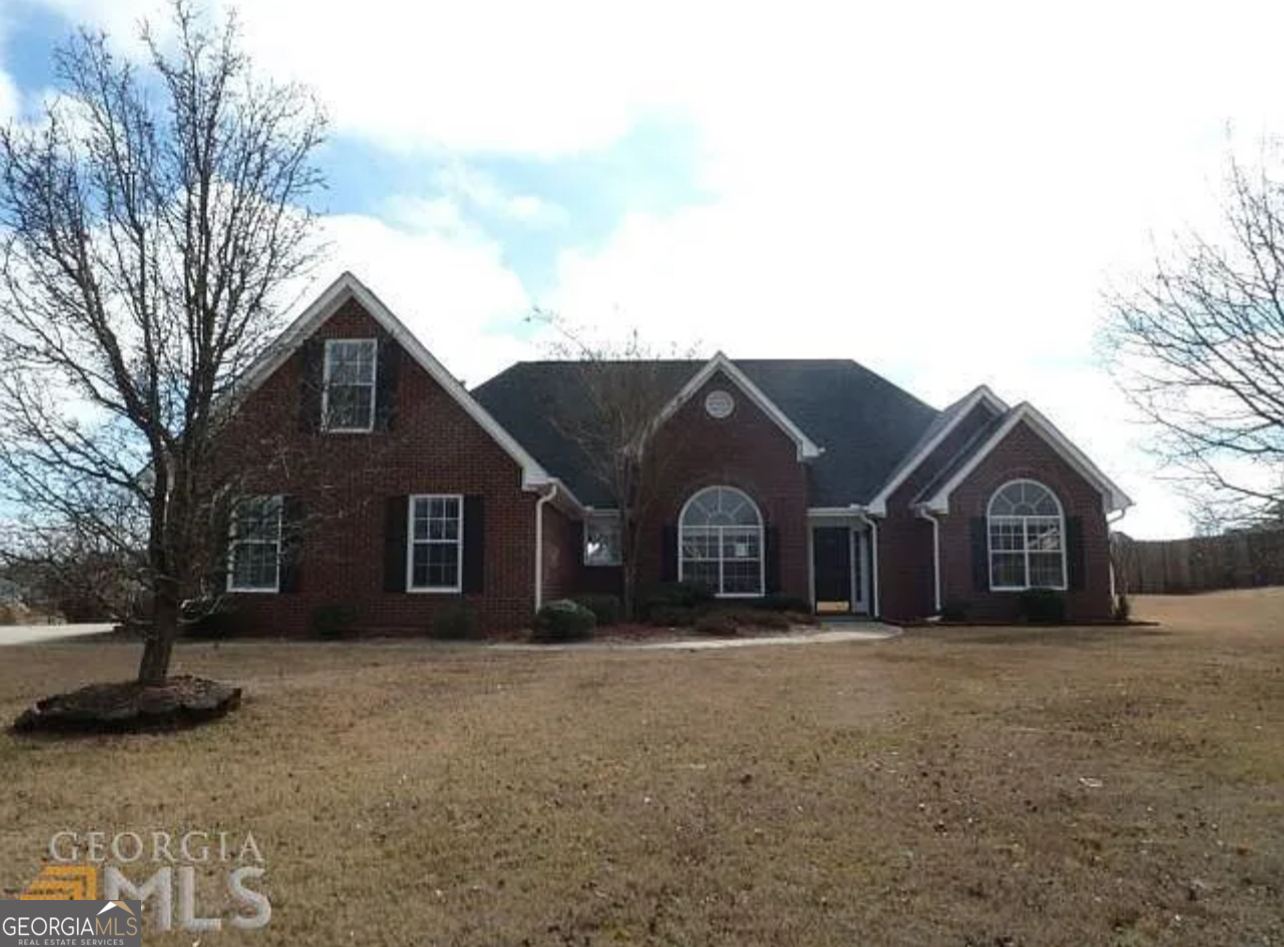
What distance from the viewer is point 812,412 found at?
29891 mm

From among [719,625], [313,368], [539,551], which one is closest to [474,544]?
[539,551]

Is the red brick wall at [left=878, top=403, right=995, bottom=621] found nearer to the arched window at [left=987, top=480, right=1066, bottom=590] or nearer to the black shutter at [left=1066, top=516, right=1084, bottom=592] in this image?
the arched window at [left=987, top=480, right=1066, bottom=590]

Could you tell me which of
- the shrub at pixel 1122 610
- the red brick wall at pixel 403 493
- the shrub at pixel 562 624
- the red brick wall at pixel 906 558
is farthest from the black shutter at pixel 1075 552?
the red brick wall at pixel 403 493

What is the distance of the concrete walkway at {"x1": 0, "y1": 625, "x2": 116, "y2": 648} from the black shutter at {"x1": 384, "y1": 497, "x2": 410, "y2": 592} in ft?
19.0

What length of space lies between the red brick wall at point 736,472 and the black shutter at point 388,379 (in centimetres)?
676

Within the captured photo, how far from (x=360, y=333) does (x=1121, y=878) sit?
719 inches

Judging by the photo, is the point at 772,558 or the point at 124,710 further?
the point at 772,558

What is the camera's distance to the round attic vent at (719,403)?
84.5 feet

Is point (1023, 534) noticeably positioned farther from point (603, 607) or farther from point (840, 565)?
point (603, 607)

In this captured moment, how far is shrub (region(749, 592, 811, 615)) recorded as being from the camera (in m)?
24.2

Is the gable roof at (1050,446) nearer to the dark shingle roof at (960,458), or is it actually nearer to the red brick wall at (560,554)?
the dark shingle roof at (960,458)

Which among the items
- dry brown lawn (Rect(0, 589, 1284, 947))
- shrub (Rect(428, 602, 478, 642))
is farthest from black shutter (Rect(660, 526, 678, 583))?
dry brown lawn (Rect(0, 589, 1284, 947))

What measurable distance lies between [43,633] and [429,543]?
306 inches

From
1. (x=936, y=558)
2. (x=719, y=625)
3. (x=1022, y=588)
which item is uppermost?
(x=936, y=558)
